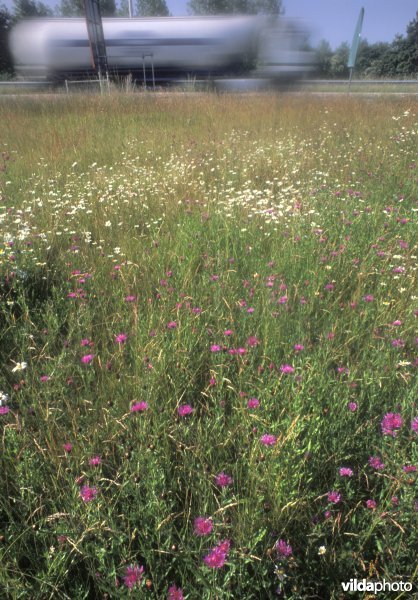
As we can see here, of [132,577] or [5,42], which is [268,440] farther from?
[5,42]

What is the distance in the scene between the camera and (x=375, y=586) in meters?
1.08

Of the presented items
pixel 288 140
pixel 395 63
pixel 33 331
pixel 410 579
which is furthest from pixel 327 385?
pixel 395 63

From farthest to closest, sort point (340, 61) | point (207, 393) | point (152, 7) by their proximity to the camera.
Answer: point (152, 7) → point (340, 61) → point (207, 393)

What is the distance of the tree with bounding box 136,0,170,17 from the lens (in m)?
43.8

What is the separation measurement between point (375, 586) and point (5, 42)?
109ft

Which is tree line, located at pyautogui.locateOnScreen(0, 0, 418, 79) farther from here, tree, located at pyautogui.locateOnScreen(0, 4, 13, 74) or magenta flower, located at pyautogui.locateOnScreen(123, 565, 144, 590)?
magenta flower, located at pyautogui.locateOnScreen(123, 565, 144, 590)

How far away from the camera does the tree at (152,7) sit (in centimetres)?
4384

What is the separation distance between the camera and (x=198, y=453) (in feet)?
4.43

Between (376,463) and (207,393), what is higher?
(376,463)

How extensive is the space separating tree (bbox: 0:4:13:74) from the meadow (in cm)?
2808

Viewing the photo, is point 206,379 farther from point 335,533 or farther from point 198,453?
point 335,533

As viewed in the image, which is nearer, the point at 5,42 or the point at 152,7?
the point at 5,42

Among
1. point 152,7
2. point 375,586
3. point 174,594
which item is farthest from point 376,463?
point 152,7

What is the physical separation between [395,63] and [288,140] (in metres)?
36.7
